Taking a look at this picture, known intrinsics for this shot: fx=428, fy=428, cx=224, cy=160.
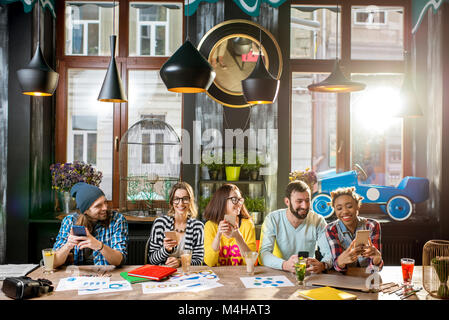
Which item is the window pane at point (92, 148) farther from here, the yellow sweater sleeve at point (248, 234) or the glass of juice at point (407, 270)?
the glass of juice at point (407, 270)

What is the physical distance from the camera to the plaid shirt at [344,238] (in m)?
2.58

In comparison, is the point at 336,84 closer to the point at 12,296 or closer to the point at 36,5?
the point at 12,296

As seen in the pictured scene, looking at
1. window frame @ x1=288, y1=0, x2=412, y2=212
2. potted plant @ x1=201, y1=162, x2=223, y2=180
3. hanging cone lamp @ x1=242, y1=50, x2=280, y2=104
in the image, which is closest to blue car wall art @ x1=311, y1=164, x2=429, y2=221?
window frame @ x1=288, y1=0, x2=412, y2=212

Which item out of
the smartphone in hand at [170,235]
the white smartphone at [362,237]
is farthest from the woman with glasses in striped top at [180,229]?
the white smartphone at [362,237]

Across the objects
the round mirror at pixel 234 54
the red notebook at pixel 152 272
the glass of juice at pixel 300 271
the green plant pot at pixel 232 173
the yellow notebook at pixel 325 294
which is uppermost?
the round mirror at pixel 234 54

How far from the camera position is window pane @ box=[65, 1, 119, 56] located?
4.52 meters

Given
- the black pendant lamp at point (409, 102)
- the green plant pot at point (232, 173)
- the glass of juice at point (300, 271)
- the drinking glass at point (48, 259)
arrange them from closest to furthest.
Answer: the glass of juice at point (300, 271), the drinking glass at point (48, 259), the black pendant lamp at point (409, 102), the green plant pot at point (232, 173)

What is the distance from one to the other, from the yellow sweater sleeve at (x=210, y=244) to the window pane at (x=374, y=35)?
2661 millimetres

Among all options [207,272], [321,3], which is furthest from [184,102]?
[207,272]

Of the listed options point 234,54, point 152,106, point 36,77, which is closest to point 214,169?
point 152,106

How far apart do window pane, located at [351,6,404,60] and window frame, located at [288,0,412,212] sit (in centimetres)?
6

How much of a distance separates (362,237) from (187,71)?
130 cm

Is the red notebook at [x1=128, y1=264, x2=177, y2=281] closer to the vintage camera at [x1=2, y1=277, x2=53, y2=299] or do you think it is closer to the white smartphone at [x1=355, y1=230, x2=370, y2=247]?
the vintage camera at [x1=2, y1=277, x2=53, y2=299]

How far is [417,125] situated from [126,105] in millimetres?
3064
